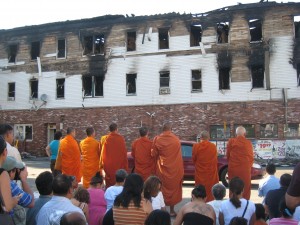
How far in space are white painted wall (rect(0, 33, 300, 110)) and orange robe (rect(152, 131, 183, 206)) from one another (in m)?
15.1

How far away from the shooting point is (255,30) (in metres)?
24.4

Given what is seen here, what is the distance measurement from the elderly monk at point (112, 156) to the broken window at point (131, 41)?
1690 cm

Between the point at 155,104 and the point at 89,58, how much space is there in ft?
20.9

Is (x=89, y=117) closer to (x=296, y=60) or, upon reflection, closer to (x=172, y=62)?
(x=172, y=62)

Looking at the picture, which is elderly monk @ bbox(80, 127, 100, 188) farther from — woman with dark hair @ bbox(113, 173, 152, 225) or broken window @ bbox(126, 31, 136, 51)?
broken window @ bbox(126, 31, 136, 51)

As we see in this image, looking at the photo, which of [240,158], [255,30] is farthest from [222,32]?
[240,158]

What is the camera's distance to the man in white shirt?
407cm

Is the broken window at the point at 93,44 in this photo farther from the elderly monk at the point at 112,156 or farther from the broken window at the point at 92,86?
the elderly monk at the point at 112,156

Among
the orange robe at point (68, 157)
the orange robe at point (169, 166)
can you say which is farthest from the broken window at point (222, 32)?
the orange robe at point (169, 166)

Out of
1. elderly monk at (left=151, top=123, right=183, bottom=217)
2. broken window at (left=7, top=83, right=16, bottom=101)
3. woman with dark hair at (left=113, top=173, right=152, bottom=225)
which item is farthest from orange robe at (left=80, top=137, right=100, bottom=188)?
broken window at (left=7, top=83, right=16, bottom=101)

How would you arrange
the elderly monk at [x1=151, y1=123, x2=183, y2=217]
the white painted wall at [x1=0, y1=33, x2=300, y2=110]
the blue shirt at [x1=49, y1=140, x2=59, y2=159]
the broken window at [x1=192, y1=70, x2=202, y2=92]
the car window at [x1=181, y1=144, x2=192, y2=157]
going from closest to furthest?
the elderly monk at [x1=151, y1=123, x2=183, y2=217]
the blue shirt at [x1=49, y1=140, x2=59, y2=159]
the car window at [x1=181, y1=144, x2=192, y2=157]
the white painted wall at [x1=0, y1=33, x2=300, y2=110]
the broken window at [x1=192, y1=70, x2=202, y2=92]

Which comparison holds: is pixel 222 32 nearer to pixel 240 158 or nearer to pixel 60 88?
pixel 60 88

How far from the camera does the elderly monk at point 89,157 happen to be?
1084 cm

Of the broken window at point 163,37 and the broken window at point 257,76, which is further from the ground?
the broken window at point 163,37
